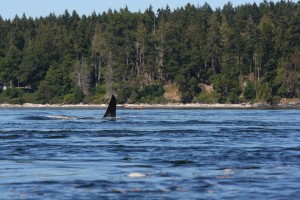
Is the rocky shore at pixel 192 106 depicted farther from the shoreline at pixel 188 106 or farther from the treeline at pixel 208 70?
the treeline at pixel 208 70

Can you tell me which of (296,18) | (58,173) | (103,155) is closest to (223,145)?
(103,155)

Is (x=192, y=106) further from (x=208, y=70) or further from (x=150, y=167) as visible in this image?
(x=150, y=167)

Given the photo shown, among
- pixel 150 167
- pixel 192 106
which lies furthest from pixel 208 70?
pixel 150 167

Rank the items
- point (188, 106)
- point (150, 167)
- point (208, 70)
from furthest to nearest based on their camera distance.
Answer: point (208, 70) → point (188, 106) → point (150, 167)

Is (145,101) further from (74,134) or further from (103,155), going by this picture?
(103,155)

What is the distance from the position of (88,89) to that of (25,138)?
489 ft

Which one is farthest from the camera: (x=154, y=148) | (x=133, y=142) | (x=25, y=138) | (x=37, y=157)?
(x=25, y=138)

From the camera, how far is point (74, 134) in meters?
50.6

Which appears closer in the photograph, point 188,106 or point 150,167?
point 150,167

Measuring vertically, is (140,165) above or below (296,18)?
below

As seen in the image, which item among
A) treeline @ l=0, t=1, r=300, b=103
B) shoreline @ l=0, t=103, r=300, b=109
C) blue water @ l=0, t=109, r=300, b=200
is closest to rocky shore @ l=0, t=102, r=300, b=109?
shoreline @ l=0, t=103, r=300, b=109

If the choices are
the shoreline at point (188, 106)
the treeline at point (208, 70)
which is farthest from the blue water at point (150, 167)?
the treeline at point (208, 70)

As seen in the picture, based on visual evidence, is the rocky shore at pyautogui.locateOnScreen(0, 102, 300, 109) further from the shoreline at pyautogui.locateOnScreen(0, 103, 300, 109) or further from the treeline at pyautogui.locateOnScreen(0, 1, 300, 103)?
the treeline at pyautogui.locateOnScreen(0, 1, 300, 103)

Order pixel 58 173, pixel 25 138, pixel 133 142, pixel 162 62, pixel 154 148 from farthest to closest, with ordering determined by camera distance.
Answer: pixel 162 62
pixel 25 138
pixel 133 142
pixel 154 148
pixel 58 173
